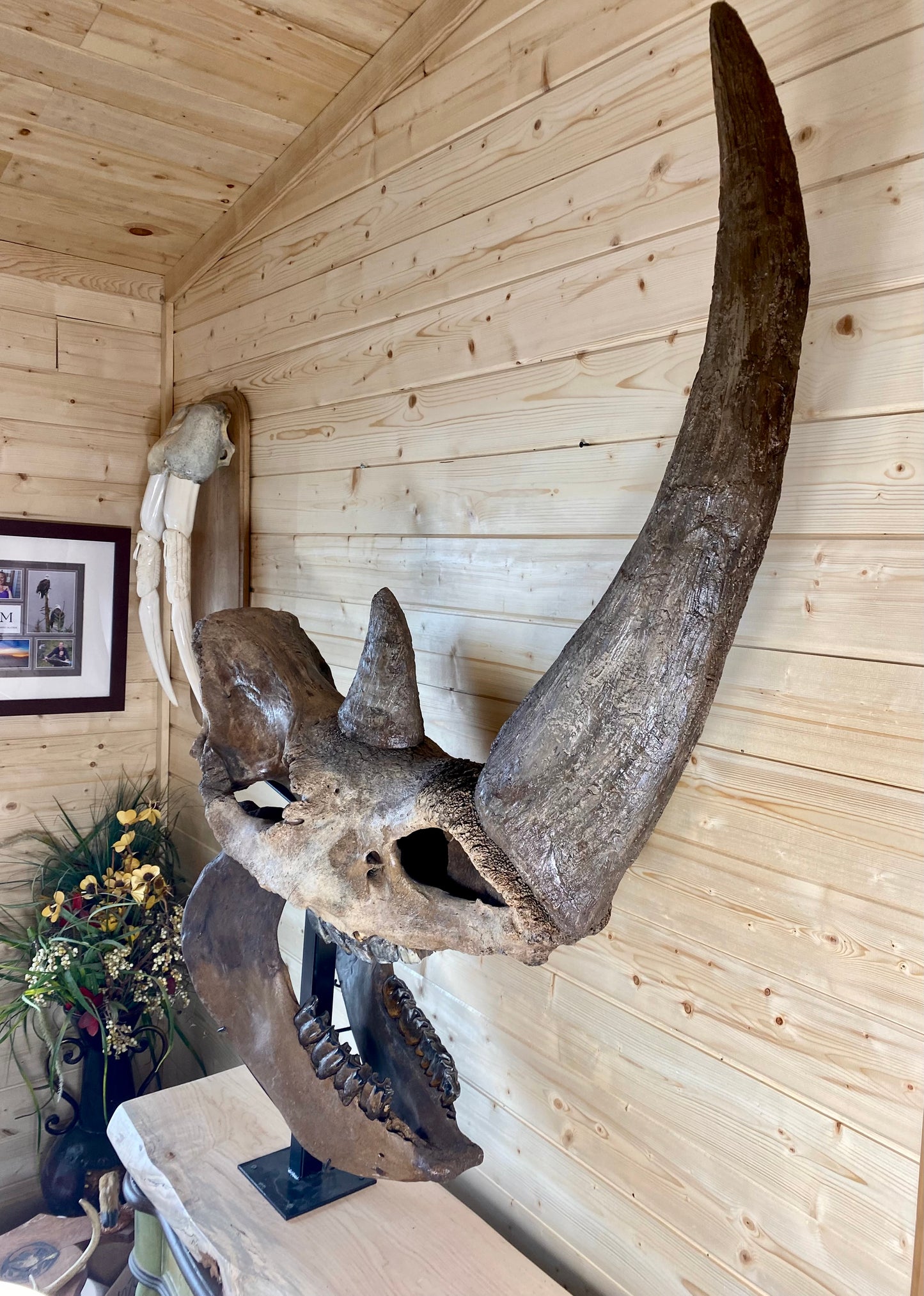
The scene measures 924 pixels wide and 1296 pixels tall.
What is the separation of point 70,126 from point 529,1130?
198cm

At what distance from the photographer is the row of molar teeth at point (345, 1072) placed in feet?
3.34

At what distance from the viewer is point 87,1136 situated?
2207 mm

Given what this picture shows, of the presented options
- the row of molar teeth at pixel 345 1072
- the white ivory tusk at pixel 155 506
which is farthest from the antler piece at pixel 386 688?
the white ivory tusk at pixel 155 506

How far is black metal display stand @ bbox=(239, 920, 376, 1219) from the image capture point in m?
1.26

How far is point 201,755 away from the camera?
1.11 m

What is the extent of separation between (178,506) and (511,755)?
5.11ft

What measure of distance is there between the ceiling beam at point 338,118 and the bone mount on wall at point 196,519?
0.40m

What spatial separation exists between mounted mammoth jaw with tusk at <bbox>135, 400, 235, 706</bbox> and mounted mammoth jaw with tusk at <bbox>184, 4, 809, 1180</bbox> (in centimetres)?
102

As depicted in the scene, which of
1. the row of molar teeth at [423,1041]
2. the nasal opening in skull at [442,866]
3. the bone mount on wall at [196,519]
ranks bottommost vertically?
the row of molar teeth at [423,1041]

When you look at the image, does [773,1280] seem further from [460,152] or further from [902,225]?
[460,152]

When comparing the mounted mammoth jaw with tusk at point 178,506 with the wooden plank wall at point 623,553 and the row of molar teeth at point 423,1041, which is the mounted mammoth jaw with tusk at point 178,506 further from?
the row of molar teeth at point 423,1041

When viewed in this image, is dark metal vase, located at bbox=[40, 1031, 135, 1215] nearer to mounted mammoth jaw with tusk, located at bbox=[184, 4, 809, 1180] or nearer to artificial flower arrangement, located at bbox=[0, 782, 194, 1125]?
artificial flower arrangement, located at bbox=[0, 782, 194, 1125]

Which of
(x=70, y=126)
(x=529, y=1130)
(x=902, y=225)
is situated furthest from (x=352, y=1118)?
(x=70, y=126)

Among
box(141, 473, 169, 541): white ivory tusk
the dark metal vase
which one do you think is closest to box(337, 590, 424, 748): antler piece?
box(141, 473, 169, 541): white ivory tusk
